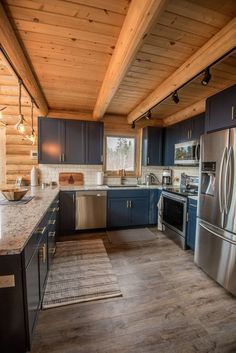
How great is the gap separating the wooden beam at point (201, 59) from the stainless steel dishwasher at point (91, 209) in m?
2.03

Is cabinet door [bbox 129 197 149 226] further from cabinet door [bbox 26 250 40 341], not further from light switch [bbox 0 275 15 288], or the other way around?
light switch [bbox 0 275 15 288]

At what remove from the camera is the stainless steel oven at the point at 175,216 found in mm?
3016

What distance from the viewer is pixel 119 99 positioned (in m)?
3.29

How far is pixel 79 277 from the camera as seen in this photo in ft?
7.22

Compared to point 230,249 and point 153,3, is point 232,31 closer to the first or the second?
point 153,3

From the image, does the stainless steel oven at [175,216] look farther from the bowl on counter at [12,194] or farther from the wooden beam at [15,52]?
the wooden beam at [15,52]

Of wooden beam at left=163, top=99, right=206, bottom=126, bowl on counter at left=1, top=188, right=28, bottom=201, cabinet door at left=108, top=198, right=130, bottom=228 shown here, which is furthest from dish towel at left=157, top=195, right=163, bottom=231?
bowl on counter at left=1, top=188, right=28, bottom=201

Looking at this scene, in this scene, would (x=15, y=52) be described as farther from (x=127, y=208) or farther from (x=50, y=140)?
(x=127, y=208)

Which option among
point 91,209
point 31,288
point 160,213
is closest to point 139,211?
point 160,213

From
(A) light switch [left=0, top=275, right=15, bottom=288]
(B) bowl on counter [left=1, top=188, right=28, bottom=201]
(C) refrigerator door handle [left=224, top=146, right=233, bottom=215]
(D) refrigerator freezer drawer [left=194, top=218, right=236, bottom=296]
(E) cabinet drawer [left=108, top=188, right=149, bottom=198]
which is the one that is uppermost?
(C) refrigerator door handle [left=224, top=146, right=233, bottom=215]

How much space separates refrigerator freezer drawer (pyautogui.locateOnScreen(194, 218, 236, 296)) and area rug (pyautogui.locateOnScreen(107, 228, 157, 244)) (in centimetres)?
110

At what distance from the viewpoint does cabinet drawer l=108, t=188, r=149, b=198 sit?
3662 mm

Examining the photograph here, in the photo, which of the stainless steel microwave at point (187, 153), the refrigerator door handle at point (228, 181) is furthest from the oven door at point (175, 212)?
the refrigerator door handle at point (228, 181)

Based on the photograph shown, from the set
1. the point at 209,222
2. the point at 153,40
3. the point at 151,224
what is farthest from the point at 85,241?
the point at 153,40
